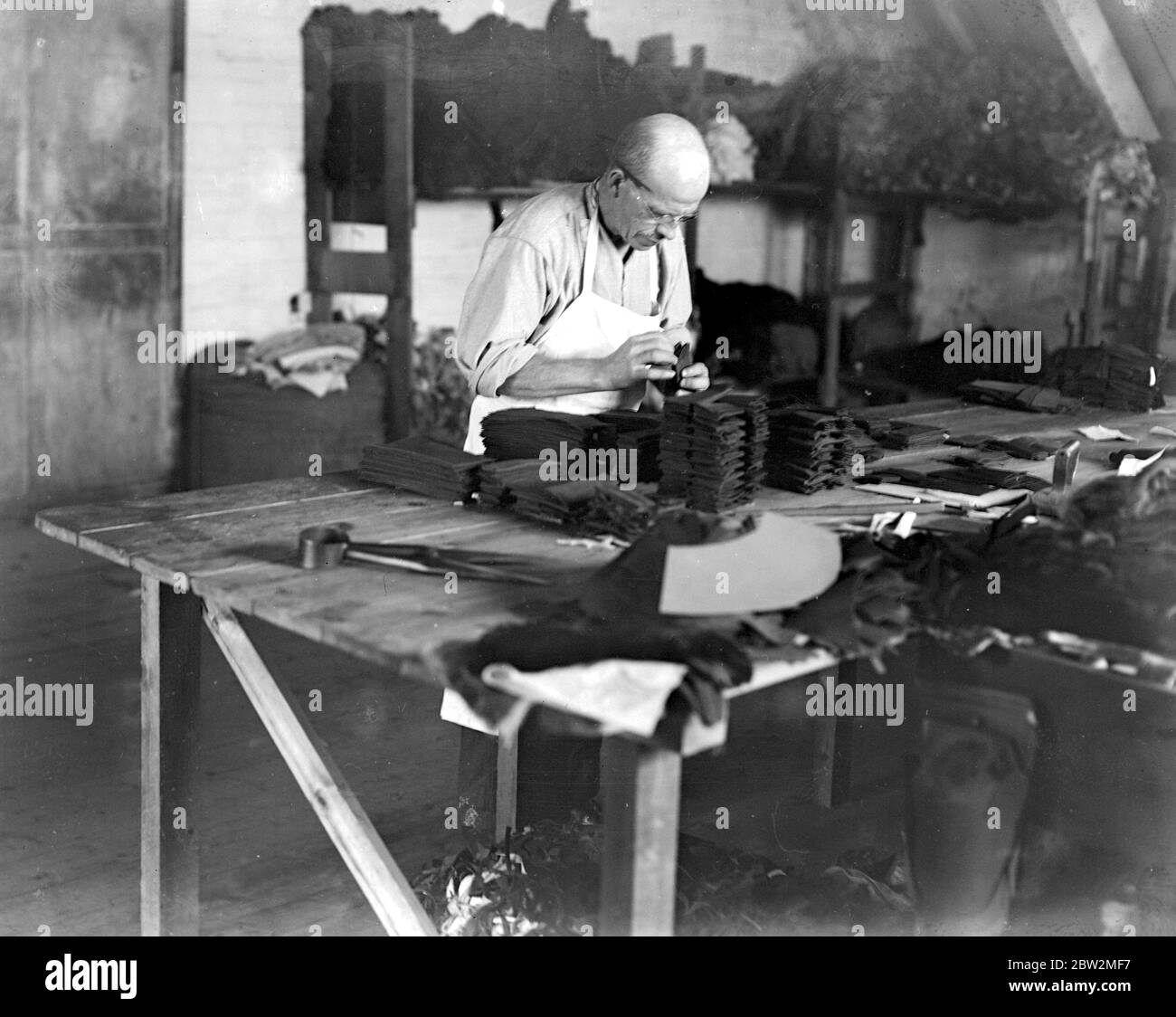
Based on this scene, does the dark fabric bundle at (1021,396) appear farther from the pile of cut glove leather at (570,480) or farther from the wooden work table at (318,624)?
the pile of cut glove leather at (570,480)

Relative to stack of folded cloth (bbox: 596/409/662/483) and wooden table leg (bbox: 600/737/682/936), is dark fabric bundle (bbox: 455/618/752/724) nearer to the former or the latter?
wooden table leg (bbox: 600/737/682/936)

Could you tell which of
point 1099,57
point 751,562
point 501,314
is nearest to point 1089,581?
point 751,562

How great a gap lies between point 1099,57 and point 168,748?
7255 millimetres

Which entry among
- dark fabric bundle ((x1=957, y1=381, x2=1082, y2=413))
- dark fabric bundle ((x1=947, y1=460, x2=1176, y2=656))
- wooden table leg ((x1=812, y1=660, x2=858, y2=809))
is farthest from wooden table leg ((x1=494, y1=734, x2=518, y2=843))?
dark fabric bundle ((x1=957, y1=381, x2=1082, y2=413))

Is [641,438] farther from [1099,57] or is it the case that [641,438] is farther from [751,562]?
[1099,57]

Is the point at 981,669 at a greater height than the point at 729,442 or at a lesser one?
lesser

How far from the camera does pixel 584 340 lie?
4016 mm

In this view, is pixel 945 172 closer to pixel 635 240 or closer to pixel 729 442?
pixel 635 240

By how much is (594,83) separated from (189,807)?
532cm

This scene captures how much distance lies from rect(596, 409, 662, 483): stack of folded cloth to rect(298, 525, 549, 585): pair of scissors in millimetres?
711

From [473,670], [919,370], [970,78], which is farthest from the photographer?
[919,370]

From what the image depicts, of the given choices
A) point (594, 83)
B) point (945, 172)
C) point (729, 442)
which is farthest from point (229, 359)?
point (729, 442)

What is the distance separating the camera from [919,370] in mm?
8914

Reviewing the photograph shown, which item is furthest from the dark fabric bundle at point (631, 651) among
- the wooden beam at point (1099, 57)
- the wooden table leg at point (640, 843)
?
the wooden beam at point (1099, 57)
